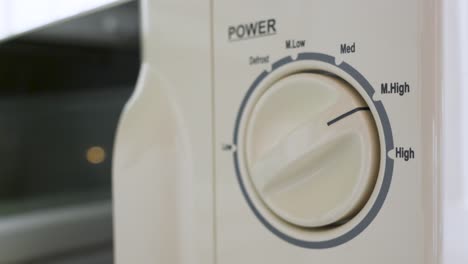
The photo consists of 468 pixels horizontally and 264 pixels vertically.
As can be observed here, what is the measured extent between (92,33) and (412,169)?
40 centimetres

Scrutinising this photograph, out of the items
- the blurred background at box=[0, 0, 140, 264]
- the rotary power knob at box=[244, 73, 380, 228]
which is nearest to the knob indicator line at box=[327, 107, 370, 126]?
the rotary power knob at box=[244, 73, 380, 228]

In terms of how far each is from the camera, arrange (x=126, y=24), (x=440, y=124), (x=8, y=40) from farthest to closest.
Answer: 1. (x=8, y=40)
2. (x=126, y=24)
3. (x=440, y=124)

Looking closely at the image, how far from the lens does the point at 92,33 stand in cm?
54

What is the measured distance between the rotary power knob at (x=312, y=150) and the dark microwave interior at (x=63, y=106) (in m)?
0.22

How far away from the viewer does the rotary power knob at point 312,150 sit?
0.87 ft

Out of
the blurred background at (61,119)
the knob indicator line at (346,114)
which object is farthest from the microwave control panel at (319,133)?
the blurred background at (61,119)

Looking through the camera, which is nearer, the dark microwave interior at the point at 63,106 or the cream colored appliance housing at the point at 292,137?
the cream colored appliance housing at the point at 292,137

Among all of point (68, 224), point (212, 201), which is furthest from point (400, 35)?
point (68, 224)

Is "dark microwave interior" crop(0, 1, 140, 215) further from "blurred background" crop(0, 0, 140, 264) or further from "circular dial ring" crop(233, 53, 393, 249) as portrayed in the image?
"circular dial ring" crop(233, 53, 393, 249)

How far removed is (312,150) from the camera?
280 millimetres

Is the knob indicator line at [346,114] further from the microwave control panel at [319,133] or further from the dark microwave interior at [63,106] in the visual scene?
the dark microwave interior at [63,106]

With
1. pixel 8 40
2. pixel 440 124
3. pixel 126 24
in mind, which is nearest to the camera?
pixel 440 124

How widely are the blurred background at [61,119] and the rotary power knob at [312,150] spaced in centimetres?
21

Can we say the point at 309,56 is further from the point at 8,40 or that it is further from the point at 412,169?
the point at 8,40
